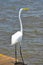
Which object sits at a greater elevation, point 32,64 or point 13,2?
point 13,2

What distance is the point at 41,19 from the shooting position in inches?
566

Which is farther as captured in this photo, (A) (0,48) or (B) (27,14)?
(B) (27,14)

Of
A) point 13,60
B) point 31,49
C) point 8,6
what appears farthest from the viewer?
point 8,6

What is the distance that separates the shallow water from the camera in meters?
9.62

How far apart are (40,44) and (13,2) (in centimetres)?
886

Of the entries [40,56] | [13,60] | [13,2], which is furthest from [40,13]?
[13,60]

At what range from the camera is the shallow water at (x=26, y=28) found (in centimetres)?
962

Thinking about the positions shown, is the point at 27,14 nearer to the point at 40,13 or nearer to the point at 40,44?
the point at 40,13

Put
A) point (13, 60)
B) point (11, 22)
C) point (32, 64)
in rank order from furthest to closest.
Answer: point (11, 22) < point (32, 64) < point (13, 60)

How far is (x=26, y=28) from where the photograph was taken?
12734 millimetres

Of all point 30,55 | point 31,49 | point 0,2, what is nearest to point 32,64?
point 30,55

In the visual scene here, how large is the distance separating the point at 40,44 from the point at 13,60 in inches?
121

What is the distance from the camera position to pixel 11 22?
1366 centimetres

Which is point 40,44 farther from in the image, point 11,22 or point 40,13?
point 40,13
